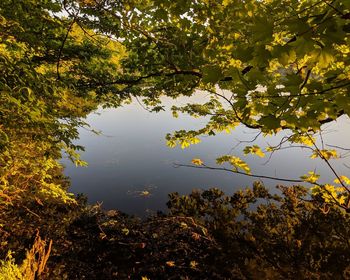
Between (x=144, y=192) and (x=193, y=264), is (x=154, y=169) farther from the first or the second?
(x=193, y=264)

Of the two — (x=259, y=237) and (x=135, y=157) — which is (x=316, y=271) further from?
(x=135, y=157)

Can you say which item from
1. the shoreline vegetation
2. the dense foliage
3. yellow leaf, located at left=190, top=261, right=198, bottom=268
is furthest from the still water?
yellow leaf, located at left=190, top=261, right=198, bottom=268

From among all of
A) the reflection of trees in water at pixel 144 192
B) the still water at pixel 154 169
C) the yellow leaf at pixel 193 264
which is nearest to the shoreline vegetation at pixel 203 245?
the yellow leaf at pixel 193 264

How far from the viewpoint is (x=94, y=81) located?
6547 millimetres

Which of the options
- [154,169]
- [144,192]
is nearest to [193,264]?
[144,192]

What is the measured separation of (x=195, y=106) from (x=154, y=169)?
15.3 meters

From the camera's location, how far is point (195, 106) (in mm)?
8148

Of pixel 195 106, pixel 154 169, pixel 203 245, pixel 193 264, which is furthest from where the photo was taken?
pixel 154 169

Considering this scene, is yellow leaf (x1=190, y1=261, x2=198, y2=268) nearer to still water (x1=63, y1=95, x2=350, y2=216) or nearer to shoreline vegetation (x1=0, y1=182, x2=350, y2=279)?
shoreline vegetation (x1=0, y1=182, x2=350, y2=279)

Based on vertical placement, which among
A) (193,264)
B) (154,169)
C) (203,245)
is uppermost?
(154,169)

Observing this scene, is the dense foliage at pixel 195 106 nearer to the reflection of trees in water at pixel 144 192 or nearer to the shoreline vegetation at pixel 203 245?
the shoreline vegetation at pixel 203 245

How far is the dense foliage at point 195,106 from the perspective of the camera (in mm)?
1755

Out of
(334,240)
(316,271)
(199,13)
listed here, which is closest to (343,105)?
(199,13)

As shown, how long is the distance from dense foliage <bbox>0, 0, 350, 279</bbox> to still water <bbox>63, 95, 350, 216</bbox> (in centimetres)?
855
